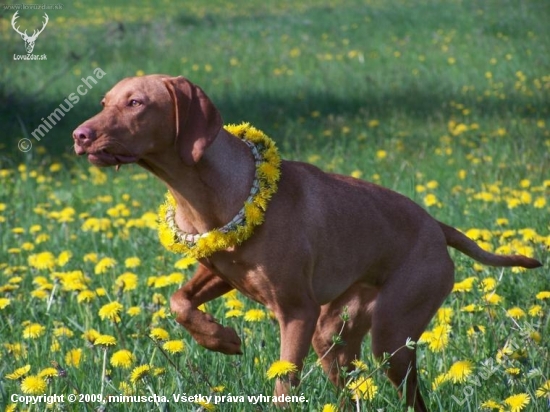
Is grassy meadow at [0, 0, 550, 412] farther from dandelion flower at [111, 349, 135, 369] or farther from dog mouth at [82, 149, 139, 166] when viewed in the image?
dog mouth at [82, 149, 139, 166]

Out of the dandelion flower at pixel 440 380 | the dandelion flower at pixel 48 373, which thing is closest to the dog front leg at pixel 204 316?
the dandelion flower at pixel 48 373

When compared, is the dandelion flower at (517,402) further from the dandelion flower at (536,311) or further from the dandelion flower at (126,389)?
the dandelion flower at (126,389)

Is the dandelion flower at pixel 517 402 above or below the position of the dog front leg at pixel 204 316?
above

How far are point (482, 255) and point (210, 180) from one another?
1225 mm

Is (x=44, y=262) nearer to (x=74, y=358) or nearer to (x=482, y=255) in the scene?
(x=74, y=358)

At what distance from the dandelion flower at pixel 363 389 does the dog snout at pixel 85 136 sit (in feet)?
3.67

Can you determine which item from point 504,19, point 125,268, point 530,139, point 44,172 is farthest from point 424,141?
point 504,19

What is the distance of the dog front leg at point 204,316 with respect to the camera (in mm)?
3582

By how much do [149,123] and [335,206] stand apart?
0.80m

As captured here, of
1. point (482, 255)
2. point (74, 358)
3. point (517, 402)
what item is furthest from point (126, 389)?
point (482, 255)

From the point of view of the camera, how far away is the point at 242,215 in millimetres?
3510

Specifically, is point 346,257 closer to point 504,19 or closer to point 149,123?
point 149,123

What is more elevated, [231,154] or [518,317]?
[231,154]

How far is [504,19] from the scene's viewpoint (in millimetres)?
16609
